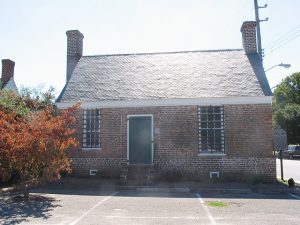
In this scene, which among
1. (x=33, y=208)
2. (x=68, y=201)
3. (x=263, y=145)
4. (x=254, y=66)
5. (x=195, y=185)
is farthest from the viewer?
(x=254, y=66)

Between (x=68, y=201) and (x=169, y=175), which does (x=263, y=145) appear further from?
(x=68, y=201)

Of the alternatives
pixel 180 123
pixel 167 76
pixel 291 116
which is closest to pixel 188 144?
pixel 180 123

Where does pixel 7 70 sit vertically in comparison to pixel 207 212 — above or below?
above

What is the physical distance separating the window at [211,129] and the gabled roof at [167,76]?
743mm

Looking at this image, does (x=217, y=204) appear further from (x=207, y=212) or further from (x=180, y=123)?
(x=180, y=123)

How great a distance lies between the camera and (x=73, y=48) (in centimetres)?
2031

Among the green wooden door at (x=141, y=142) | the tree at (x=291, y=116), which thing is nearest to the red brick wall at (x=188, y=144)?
the green wooden door at (x=141, y=142)

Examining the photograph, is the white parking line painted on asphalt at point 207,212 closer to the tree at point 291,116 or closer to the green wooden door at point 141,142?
the green wooden door at point 141,142

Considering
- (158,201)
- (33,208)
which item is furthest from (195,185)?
(33,208)

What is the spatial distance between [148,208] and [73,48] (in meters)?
12.8

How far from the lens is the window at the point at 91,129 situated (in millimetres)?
16844

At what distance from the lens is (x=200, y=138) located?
1603 cm

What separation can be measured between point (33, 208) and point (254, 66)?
A: 41.2 ft

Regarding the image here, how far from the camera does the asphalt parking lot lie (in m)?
8.61
